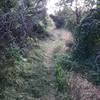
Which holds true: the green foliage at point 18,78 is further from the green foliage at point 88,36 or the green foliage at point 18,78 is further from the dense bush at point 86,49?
the green foliage at point 88,36

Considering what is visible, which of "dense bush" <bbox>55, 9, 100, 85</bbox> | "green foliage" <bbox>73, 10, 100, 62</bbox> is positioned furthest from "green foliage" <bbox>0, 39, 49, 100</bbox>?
"green foliage" <bbox>73, 10, 100, 62</bbox>

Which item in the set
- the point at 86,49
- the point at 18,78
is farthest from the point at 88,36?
the point at 18,78

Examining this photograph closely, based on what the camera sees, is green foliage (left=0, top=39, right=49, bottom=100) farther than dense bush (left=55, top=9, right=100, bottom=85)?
No

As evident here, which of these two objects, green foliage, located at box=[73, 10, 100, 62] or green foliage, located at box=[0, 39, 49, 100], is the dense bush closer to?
green foliage, located at box=[73, 10, 100, 62]

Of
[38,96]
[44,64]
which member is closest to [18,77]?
[38,96]

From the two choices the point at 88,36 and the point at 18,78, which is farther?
the point at 88,36

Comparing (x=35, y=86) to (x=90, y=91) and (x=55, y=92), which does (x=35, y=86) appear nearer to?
(x=55, y=92)

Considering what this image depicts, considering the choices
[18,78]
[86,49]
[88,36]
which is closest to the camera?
[18,78]

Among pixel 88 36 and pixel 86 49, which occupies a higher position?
pixel 88 36

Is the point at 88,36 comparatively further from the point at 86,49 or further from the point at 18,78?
the point at 18,78

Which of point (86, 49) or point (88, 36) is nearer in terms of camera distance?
point (88, 36)

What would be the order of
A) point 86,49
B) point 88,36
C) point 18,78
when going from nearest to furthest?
point 18,78
point 88,36
point 86,49

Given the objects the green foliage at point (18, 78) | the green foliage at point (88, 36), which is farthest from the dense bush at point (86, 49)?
the green foliage at point (18, 78)

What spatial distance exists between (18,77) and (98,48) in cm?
402
